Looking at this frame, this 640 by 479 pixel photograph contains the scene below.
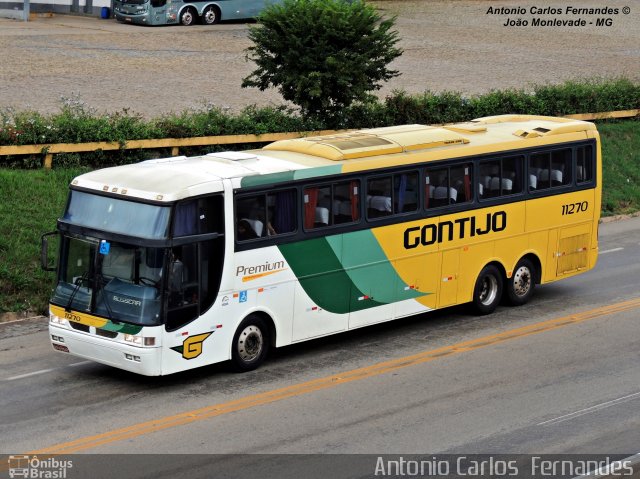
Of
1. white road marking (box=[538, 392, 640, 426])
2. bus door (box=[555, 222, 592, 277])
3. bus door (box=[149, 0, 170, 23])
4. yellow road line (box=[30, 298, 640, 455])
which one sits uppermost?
bus door (box=[149, 0, 170, 23])

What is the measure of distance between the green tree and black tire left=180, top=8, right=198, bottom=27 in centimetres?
2059

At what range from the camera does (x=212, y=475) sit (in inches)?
504

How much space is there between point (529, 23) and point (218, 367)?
4034cm

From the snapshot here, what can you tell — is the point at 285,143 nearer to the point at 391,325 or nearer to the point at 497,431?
the point at 391,325

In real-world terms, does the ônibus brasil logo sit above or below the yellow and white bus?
below

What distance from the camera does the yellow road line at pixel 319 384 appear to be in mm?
13898

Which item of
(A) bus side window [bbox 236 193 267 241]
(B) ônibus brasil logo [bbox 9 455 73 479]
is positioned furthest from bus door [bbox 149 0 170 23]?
(B) ônibus brasil logo [bbox 9 455 73 479]

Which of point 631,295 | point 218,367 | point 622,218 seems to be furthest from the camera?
point 622,218

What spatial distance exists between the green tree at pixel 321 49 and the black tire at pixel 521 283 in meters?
7.57

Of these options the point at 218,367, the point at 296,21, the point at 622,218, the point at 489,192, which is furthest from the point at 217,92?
the point at 218,367

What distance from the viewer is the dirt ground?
34281 mm

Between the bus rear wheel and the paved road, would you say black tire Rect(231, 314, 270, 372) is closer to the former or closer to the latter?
the paved road

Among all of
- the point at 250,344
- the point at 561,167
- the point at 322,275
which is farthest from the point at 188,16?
the point at 250,344

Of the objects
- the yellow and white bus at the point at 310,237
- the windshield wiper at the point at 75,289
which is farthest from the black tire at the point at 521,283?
the windshield wiper at the point at 75,289
